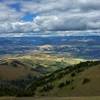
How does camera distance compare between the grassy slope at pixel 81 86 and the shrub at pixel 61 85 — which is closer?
the grassy slope at pixel 81 86

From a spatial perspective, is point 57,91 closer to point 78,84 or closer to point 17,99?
point 78,84

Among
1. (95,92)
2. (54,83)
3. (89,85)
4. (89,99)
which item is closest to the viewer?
(89,99)

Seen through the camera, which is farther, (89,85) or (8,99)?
(89,85)

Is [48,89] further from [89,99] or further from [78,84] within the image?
[89,99]

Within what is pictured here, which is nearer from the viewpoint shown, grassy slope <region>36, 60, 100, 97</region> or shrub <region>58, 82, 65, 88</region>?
grassy slope <region>36, 60, 100, 97</region>

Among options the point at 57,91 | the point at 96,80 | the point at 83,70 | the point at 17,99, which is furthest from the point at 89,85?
the point at 17,99

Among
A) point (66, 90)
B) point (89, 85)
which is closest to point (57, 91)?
point (66, 90)

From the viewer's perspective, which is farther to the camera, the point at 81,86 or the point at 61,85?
the point at 61,85

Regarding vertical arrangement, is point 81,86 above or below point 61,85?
above

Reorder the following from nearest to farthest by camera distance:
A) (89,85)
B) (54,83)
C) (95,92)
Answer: (95,92) < (89,85) < (54,83)
